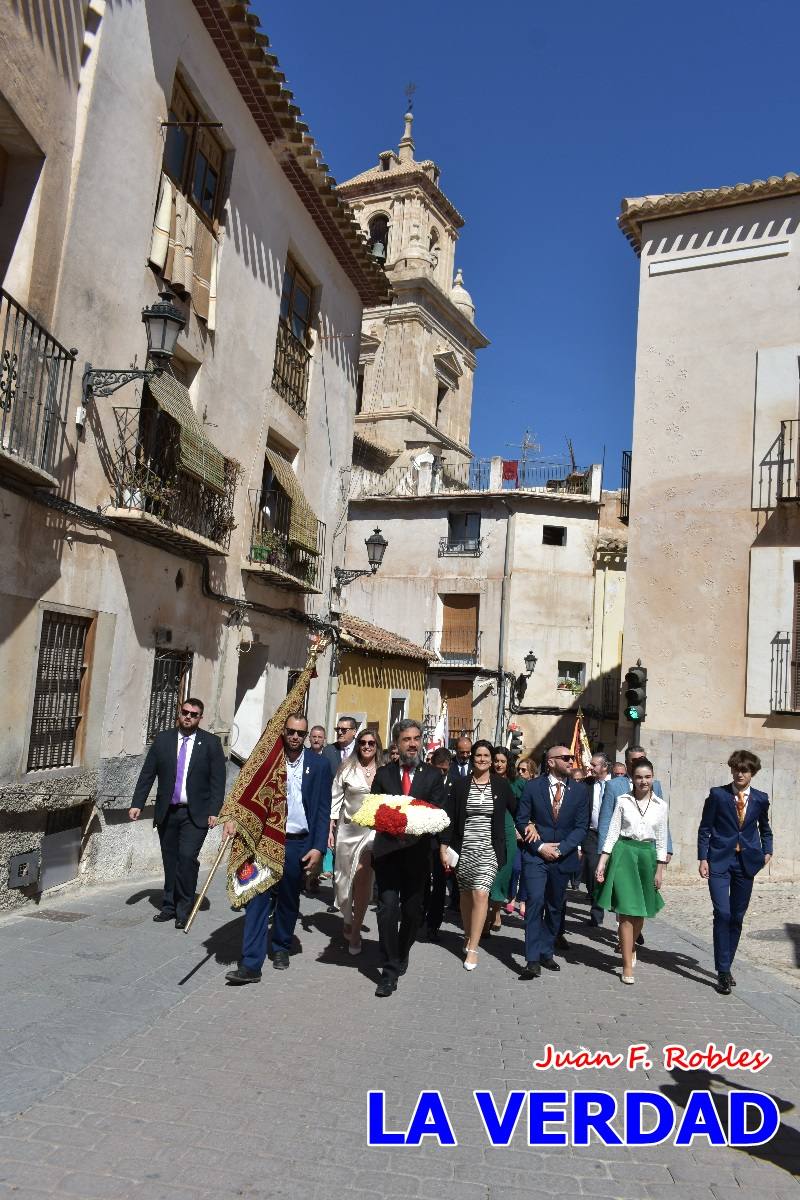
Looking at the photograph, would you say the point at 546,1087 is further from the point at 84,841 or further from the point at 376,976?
the point at 84,841

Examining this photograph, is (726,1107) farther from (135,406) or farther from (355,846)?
(135,406)

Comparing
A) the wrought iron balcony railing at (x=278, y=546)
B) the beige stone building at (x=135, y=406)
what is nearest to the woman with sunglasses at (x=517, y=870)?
the beige stone building at (x=135, y=406)

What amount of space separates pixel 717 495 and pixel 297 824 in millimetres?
10181

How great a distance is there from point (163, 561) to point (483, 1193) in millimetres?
8052

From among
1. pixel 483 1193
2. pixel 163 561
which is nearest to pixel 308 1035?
pixel 483 1193

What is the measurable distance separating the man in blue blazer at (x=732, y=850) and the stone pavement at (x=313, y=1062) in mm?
440

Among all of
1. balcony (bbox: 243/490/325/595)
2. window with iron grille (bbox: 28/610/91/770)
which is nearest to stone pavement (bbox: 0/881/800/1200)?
window with iron grille (bbox: 28/610/91/770)

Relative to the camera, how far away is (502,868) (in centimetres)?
892

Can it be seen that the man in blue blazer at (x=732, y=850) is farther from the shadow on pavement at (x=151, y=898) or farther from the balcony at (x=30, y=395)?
the balcony at (x=30, y=395)

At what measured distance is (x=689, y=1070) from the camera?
5652 mm

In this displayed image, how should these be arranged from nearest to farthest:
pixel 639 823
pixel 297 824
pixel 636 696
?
pixel 297 824 < pixel 639 823 < pixel 636 696

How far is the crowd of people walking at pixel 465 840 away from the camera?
742 centimetres

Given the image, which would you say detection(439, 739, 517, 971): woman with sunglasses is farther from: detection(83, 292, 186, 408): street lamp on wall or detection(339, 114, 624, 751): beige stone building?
detection(339, 114, 624, 751): beige stone building

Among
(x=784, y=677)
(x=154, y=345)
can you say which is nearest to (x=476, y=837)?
(x=154, y=345)
